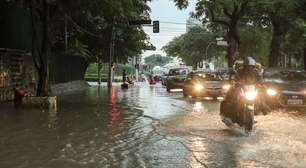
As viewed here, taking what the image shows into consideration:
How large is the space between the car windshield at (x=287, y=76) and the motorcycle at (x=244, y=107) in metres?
8.94

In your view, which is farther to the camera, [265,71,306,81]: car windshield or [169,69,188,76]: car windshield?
[169,69,188,76]: car windshield

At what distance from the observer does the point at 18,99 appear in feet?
81.8

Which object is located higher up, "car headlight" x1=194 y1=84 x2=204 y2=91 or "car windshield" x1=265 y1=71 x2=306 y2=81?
"car windshield" x1=265 y1=71 x2=306 y2=81

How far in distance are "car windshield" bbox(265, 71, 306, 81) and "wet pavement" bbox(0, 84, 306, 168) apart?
12.1 feet

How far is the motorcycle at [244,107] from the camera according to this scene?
13.6 meters

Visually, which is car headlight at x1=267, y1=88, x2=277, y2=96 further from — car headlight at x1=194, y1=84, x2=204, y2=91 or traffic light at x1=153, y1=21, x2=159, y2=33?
traffic light at x1=153, y1=21, x2=159, y2=33

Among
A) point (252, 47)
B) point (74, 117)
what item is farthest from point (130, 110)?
point (252, 47)

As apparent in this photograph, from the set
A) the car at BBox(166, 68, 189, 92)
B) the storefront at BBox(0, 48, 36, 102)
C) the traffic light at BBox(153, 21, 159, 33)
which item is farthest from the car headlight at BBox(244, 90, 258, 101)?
the traffic light at BBox(153, 21, 159, 33)

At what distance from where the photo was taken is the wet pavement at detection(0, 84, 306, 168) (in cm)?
995

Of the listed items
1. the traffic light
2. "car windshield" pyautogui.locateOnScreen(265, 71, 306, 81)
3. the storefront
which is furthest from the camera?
the traffic light

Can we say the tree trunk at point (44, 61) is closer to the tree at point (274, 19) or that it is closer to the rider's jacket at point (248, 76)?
the rider's jacket at point (248, 76)

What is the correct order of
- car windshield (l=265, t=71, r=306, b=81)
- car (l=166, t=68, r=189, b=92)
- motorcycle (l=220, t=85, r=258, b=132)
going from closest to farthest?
motorcycle (l=220, t=85, r=258, b=132) < car windshield (l=265, t=71, r=306, b=81) < car (l=166, t=68, r=189, b=92)

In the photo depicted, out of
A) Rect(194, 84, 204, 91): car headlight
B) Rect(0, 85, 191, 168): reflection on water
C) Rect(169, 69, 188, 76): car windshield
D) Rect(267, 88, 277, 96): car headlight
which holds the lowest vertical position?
Rect(0, 85, 191, 168): reflection on water

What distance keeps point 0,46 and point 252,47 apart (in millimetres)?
38684
